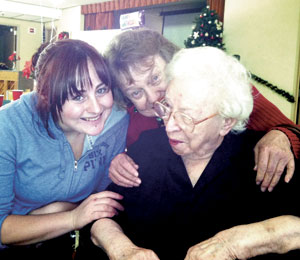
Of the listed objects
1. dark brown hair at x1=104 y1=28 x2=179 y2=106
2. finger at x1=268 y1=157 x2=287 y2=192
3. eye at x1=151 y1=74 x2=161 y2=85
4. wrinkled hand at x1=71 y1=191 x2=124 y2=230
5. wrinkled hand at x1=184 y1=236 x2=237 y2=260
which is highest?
dark brown hair at x1=104 y1=28 x2=179 y2=106

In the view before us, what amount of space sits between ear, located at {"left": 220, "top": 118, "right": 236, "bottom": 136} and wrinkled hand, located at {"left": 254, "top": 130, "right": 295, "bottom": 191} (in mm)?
172

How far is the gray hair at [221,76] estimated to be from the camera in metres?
1.37

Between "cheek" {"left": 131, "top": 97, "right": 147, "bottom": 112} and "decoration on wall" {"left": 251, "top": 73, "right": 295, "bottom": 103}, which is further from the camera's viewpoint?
"decoration on wall" {"left": 251, "top": 73, "right": 295, "bottom": 103}

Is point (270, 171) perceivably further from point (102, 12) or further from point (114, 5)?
point (102, 12)

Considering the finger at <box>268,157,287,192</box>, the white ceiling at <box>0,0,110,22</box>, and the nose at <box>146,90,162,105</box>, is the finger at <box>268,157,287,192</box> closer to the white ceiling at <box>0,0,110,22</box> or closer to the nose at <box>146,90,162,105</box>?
the nose at <box>146,90,162,105</box>

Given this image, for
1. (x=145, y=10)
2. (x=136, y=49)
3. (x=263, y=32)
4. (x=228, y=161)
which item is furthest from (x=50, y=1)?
(x=228, y=161)

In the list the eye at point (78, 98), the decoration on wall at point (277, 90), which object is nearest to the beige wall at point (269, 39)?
the decoration on wall at point (277, 90)

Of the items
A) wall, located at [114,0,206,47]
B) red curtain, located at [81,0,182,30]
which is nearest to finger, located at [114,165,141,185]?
wall, located at [114,0,206,47]

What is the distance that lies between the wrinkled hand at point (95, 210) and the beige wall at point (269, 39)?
5.25 m

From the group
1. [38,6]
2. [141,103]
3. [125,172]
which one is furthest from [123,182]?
[38,6]

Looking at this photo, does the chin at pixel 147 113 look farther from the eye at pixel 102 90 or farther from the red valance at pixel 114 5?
the red valance at pixel 114 5

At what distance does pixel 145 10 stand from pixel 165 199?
8664mm

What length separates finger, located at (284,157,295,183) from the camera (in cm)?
129

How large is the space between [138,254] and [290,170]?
710 millimetres
